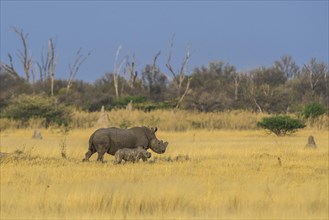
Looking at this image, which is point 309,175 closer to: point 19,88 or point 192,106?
point 192,106

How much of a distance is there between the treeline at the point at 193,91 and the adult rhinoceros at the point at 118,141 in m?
27.5

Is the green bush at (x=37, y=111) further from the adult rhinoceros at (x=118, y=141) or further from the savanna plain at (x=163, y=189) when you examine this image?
the savanna plain at (x=163, y=189)

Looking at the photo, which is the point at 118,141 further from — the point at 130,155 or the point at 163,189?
the point at 163,189

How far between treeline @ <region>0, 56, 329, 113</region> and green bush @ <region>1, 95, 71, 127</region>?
186 inches

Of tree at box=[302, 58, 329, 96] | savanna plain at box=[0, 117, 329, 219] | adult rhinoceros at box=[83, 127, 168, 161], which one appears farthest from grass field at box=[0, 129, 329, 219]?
tree at box=[302, 58, 329, 96]

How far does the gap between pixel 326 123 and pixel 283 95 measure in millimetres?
19448

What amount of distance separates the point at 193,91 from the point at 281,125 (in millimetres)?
29225

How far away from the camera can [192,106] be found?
5209 cm

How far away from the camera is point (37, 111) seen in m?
38.6

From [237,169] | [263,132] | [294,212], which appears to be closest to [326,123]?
[263,132]

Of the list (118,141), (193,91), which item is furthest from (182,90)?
(118,141)

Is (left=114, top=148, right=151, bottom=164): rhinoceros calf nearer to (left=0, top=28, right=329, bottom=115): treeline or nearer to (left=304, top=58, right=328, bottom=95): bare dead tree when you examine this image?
(left=0, top=28, right=329, bottom=115): treeline

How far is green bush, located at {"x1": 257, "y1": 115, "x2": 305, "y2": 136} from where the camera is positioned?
33219 millimetres

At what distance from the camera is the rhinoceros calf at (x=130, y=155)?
15805 millimetres
